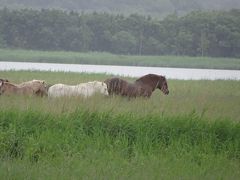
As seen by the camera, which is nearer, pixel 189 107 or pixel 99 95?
pixel 189 107

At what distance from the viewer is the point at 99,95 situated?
14.6 metres

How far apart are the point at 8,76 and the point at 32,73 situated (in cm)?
192

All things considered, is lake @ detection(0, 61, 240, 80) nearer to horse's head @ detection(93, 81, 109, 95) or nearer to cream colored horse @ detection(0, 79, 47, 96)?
cream colored horse @ detection(0, 79, 47, 96)

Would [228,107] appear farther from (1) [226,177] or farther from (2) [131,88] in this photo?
(1) [226,177]

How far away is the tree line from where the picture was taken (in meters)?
58.1

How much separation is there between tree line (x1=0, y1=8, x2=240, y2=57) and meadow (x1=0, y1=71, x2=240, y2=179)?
4590 centimetres

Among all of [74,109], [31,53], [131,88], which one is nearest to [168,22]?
[31,53]

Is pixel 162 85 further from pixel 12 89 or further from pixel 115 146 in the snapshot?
pixel 115 146

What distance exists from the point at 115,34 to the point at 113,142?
50.6m

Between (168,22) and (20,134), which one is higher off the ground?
(168,22)

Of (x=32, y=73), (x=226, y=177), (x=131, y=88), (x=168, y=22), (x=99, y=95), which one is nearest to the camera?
(x=226, y=177)

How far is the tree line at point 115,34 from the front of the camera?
5812 cm

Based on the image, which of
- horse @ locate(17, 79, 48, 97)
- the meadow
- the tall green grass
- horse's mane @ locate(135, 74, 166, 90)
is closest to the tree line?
horse's mane @ locate(135, 74, 166, 90)

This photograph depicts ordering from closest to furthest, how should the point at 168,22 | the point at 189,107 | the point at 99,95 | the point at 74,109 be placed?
the point at 74,109 → the point at 189,107 → the point at 99,95 → the point at 168,22
